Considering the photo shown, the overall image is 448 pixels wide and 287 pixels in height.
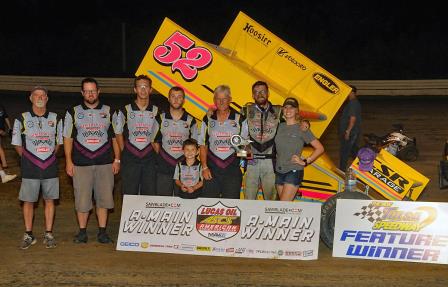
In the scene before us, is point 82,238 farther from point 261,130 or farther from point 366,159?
point 366,159

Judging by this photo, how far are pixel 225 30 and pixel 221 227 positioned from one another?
31.9 metres

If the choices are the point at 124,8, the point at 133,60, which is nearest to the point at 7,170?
the point at 133,60

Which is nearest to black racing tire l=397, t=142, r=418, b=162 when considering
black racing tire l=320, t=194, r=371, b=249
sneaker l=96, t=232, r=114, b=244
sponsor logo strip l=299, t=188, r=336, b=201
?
sponsor logo strip l=299, t=188, r=336, b=201

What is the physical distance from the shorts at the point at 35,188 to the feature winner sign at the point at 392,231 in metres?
3.21

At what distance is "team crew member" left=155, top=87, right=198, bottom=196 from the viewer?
846cm

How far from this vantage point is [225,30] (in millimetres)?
39344

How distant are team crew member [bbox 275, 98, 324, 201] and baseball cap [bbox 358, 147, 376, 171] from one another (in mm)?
551

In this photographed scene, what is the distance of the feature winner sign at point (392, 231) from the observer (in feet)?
25.8

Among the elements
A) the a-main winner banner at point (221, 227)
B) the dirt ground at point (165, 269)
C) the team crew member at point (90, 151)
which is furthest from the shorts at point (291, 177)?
the team crew member at point (90, 151)

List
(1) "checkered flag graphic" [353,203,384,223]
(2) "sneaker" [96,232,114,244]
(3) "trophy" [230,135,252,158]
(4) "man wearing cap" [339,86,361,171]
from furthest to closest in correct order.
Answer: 1. (4) "man wearing cap" [339,86,361,171]
2. (2) "sneaker" [96,232,114,244]
3. (3) "trophy" [230,135,252,158]
4. (1) "checkered flag graphic" [353,203,384,223]

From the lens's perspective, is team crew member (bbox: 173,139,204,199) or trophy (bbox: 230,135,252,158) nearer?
trophy (bbox: 230,135,252,158)

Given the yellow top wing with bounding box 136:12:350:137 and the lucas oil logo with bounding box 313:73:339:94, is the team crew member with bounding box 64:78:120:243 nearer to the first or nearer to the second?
the yellow top wing with bounding box 136:12:350:137

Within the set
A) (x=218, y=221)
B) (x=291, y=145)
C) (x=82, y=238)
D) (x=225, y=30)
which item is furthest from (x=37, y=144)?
(x=225, y=30)

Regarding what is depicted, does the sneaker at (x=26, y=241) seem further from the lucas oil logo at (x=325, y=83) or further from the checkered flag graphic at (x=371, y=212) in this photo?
the lucas oil logo at (x=325, y=83)
